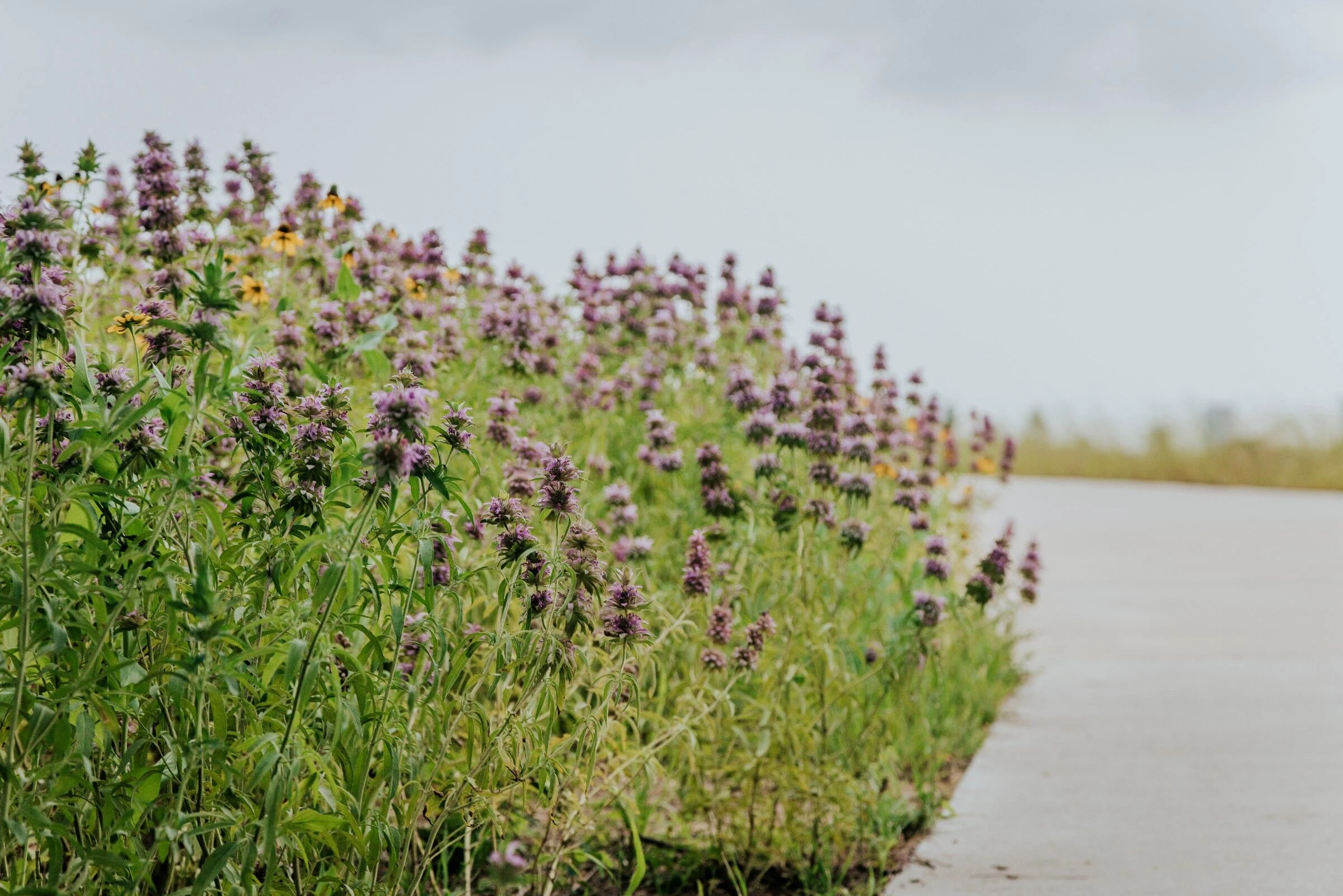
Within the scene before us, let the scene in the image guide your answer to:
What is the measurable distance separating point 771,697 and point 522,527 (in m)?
1.28

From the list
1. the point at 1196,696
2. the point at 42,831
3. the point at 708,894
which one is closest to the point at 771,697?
the point at 708,894

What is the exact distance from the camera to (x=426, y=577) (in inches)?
75.9

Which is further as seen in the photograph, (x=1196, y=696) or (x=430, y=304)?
(x=1196, y=696)

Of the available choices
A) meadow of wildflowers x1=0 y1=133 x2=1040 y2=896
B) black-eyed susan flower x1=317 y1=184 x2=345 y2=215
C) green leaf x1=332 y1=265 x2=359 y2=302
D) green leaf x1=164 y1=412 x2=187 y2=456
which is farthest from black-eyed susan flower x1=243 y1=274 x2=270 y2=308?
green leaf x1=164 y1=412 x2=187 y2=456

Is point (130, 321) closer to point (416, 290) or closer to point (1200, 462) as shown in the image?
point (416, 290)

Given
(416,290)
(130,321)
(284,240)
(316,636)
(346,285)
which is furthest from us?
(416,290)

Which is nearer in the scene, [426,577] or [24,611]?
[24,611]

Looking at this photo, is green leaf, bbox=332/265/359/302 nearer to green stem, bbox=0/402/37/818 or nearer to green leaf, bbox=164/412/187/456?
green leaf, bbox=164/412/187/456

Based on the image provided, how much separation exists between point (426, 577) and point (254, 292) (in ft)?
7.12

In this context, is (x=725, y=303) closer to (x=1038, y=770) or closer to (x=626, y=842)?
(x=1038, y=770)

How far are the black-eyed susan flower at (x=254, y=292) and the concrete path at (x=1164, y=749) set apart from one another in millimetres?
2286

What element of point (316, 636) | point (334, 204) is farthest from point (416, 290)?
point (316, 636)

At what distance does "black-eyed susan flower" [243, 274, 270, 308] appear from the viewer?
3689 millimetres

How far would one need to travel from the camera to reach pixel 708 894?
10.7 ft
